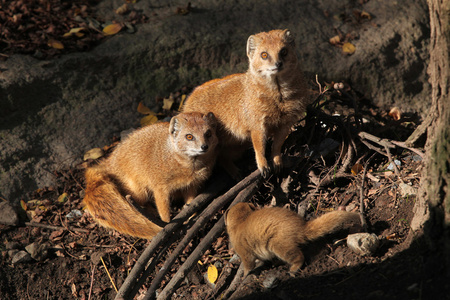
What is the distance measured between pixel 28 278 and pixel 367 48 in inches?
193

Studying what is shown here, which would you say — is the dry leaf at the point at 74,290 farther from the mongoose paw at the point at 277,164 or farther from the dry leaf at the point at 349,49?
the dry leaf at the point at 349,49

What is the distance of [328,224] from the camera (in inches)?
127

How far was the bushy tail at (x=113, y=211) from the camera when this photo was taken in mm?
4098

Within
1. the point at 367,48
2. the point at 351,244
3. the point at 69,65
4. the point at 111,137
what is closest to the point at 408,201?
the point at 351,244

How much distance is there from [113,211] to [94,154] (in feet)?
4.03

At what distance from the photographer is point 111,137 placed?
5488mm

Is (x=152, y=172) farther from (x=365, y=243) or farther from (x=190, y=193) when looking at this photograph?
(x=365, y=243)

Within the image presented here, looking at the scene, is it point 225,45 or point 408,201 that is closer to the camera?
point 408,201

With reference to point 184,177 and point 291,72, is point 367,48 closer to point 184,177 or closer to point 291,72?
point 291,72

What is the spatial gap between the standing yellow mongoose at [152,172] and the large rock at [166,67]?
868 millimetres

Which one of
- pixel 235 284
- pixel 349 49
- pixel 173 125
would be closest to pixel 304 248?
pixel 235 284

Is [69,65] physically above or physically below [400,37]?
below

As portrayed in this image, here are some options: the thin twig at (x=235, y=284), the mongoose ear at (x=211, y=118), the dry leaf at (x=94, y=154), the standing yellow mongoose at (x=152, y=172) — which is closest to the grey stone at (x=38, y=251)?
the standing yellow mongoose at (x=152, y=172)

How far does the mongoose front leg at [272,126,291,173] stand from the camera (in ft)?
13.9
